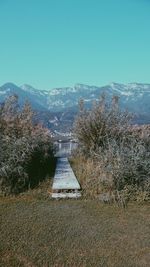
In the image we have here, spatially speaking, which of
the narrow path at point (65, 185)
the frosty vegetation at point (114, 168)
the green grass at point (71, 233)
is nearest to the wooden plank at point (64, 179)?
the narrow path at point (65, 185)

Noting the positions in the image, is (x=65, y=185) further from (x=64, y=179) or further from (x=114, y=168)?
(x=114, y=168)

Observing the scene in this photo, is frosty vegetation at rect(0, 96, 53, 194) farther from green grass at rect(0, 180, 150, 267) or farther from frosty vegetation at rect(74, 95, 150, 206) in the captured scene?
frosty vegetation at rect(74, 95, 150, 206)

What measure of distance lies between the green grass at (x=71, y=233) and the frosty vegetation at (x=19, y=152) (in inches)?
29.2

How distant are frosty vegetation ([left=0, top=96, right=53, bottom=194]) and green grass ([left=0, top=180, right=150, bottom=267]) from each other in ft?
2.43

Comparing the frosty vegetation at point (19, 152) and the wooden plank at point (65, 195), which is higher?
the frosty vegetation at point (19, 152)

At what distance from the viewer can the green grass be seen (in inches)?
220

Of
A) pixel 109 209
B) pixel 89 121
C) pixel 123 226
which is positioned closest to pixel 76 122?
pixel 89 121

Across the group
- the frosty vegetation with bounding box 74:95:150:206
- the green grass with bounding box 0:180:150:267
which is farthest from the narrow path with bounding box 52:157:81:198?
the green grass with bounding box 0:180:150:267

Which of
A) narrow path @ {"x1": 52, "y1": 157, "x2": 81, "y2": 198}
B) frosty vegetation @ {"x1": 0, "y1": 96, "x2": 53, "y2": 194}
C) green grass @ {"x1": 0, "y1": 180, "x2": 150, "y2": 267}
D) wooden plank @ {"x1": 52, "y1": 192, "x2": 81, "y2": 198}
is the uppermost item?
frosty vegetation @ {"x1": 0, "y1": 96, "x2": 53, "y2": 194}

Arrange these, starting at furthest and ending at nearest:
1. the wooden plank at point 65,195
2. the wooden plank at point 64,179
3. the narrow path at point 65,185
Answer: the wooden plank at point 64,179, the narrow path at point 65,185, the wooden plank at point 65,195

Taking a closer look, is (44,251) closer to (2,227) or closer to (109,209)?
(2,227)

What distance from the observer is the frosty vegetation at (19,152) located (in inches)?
370

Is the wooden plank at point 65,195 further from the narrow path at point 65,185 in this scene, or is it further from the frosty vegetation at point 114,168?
the frosty vegetation at point 114,168

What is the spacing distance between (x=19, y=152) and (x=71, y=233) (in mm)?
3816
